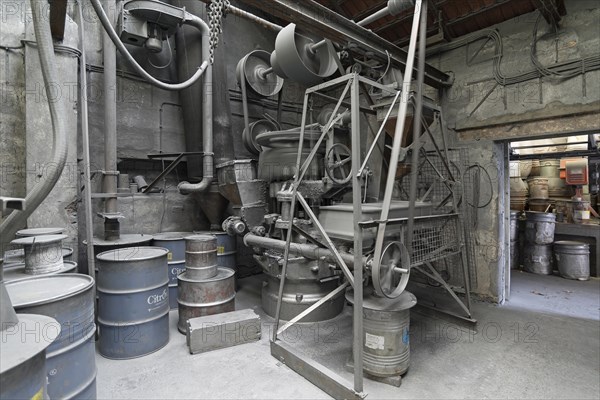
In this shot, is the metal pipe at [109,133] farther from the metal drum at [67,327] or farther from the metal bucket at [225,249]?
the metal drum at [67,327]

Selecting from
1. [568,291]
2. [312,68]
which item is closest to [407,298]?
[312,68]

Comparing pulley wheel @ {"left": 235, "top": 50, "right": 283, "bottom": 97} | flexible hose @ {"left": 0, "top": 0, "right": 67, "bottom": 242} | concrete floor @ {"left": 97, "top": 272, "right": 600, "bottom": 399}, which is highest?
pulley wheel @ {"left": 235, "top": 50, "right": 283, "bottom": 97}

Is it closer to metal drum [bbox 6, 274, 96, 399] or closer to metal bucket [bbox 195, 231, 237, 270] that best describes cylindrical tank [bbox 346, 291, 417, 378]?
metal drum [bbox 6, 274, 96, 399]

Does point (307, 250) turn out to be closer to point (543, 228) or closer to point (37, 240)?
point (37, 240)

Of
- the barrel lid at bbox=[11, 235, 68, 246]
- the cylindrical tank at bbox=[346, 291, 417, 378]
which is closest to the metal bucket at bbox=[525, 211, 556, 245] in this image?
the cylindrical tank at bbox=[346, 291, 417, 378]

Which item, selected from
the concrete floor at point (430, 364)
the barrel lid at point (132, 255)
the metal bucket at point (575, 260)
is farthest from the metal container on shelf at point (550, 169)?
the barrel lid at point (132, 255)

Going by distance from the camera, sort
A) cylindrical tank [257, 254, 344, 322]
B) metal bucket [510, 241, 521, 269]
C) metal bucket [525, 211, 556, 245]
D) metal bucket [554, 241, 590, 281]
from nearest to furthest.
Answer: cylindrical tank [257, 254, 344, 322] → metal bucket [554, 241, 590, 281] → metal bucket [525, 211, 556, 245] → metal bucket [510, 241, 521, 269]

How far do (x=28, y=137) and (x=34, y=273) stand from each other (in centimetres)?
184

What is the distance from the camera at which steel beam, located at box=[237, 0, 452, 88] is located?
8.15 ft

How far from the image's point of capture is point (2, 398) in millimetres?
1076

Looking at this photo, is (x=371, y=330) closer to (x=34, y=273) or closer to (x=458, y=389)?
(x=458, y=389)

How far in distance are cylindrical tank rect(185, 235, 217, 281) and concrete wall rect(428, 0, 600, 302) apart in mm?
3497

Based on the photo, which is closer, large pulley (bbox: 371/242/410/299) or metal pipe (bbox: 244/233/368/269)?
large pulley (bbox: 371/242/410/299)

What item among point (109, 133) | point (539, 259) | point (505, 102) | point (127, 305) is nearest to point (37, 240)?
point (127, 305)
